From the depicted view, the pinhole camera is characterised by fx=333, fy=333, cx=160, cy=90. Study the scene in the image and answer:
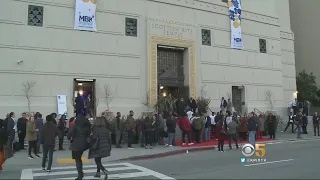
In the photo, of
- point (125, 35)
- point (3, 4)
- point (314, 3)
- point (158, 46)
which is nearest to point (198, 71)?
point (158, 46)

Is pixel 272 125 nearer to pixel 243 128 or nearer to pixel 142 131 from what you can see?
pixel 243 128

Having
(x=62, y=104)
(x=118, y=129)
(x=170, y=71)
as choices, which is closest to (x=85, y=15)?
(x=62, y=104)

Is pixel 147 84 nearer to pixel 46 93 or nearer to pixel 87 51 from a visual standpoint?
pixel 87 51

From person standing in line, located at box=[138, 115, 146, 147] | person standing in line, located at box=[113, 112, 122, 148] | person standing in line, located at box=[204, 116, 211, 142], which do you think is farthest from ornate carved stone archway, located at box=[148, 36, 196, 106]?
person standing in line, located at box=[113, 112, 122, 148]

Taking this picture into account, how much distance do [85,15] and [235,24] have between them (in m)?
14.7

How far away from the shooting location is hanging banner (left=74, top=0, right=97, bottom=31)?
2422 centimetres

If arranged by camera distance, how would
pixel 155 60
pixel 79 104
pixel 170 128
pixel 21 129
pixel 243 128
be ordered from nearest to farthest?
1. pixel 21 129
2. pixel 170 128
3. pixel 243 128
4. pixel 79 104
5. pixel 155 60

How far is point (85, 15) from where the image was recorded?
24484 mm

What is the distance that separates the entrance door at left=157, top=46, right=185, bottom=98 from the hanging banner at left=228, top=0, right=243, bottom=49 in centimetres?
570

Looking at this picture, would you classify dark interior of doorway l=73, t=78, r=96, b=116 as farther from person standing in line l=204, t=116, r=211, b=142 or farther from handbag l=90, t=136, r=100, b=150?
handbag l=90, t=136, r=100, b=150

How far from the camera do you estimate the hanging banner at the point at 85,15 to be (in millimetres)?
24219

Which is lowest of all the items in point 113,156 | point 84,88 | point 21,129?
point 113,156

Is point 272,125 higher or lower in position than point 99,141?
lower

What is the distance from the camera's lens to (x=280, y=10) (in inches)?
1538
